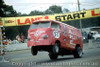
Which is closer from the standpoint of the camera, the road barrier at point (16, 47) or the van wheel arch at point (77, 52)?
the van wheel arch at point (77, 52)

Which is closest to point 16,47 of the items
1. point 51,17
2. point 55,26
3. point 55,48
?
point 51,17

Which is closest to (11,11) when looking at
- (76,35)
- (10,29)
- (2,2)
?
(10,29)

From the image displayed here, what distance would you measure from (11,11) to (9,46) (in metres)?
46.9

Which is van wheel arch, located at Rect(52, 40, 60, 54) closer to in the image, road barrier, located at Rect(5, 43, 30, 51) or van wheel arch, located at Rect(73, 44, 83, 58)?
van wheel arch, located at Rect(73, 44, 83, 58)

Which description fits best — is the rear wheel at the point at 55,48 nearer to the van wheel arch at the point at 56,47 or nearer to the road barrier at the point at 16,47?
the van wheel arch at the point at 56,47


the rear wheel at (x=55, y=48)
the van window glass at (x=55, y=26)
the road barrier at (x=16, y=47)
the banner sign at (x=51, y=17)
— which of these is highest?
the van window glass at (x=55, y=26)

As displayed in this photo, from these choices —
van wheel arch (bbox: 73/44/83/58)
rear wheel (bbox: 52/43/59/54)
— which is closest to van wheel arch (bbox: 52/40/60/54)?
rear wheel (bbox: 52/43/59/54)

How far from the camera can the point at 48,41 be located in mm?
13375

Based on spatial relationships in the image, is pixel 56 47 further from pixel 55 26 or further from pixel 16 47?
pixel 16 47

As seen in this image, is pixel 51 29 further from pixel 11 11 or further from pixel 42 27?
pixel 11 11

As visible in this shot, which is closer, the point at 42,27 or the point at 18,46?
the point at 42,27

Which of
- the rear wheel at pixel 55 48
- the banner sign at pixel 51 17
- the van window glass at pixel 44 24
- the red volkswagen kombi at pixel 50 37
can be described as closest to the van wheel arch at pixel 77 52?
the red volkswagen kombi at pixel 50 37

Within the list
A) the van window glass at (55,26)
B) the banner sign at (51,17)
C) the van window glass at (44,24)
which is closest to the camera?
the van window glass at (44,24)

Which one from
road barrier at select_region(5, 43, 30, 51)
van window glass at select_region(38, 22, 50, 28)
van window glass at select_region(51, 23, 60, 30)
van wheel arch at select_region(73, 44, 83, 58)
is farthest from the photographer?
road barrier at select_region(5, 43, 30, 51)
